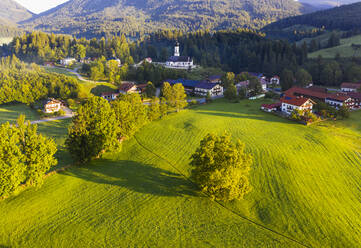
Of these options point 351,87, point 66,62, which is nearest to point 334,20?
point 351,87

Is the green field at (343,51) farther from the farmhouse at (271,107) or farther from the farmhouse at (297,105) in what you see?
the farmhouse at (271,107)

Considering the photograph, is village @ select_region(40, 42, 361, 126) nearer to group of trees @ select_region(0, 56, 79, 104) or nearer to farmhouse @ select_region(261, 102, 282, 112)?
farmhouse @ select_region(261, 102, 282, 112)

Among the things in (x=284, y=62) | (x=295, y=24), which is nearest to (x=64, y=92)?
(x=284, y=62)

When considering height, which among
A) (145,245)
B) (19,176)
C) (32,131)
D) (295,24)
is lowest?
(145,245)

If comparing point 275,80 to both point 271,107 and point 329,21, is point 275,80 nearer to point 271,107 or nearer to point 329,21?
point 271,107

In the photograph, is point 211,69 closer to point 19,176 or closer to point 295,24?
point 19,176

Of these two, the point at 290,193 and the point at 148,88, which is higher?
the point at 148,88

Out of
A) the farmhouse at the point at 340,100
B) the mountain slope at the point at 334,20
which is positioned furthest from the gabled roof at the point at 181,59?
the mountain slope at the point at 334,20
